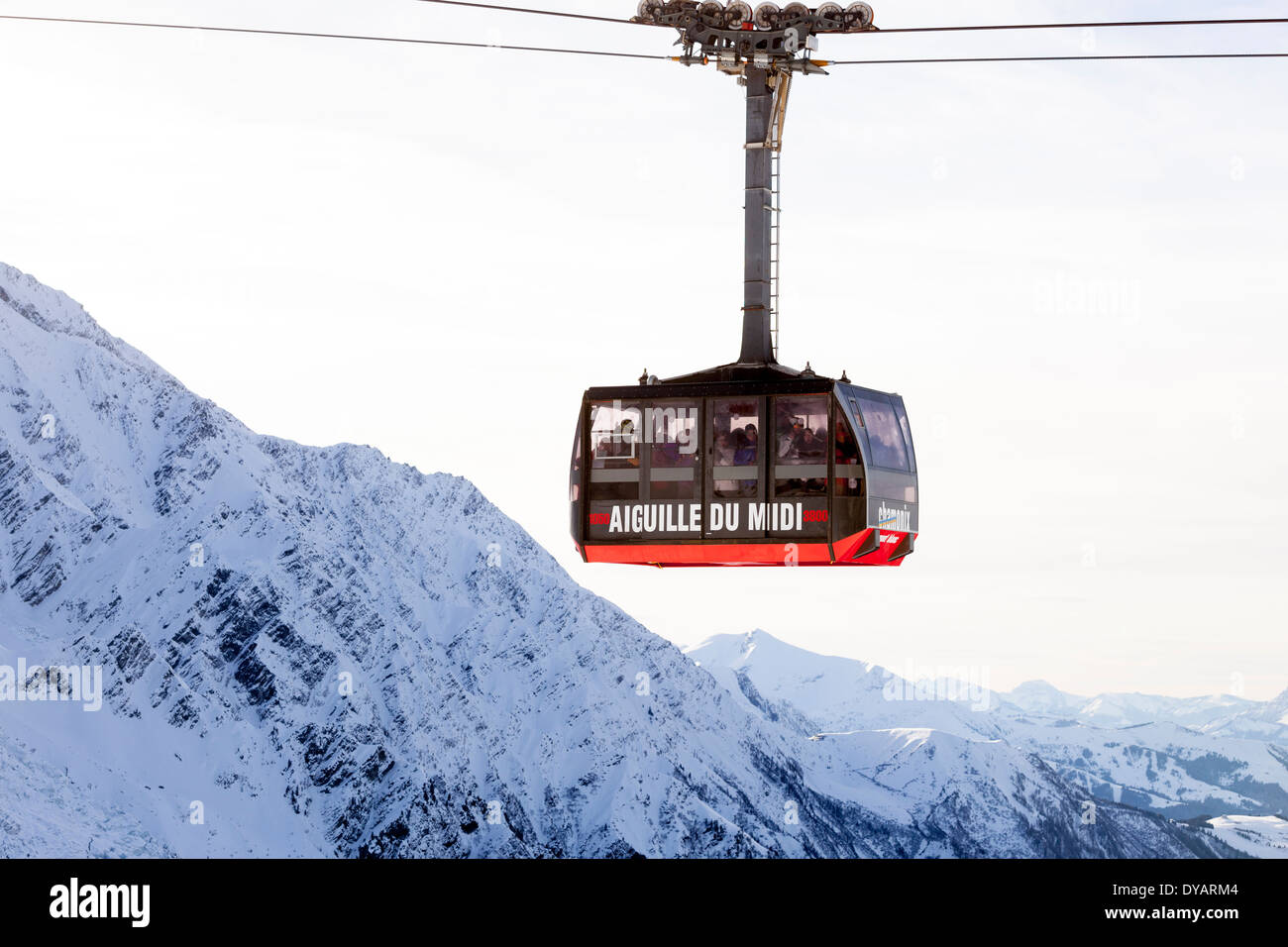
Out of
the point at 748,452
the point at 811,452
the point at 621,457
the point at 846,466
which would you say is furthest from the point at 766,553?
the point at 621,457

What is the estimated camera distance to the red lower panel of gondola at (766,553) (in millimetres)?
38656

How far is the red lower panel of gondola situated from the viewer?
38.7 m

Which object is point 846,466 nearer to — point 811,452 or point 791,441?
point 811,452

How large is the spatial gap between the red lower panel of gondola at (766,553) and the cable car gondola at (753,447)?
0.04 m

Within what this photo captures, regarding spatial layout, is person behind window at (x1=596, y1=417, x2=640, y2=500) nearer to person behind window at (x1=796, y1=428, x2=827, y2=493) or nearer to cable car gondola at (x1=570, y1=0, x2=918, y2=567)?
cable car gondola at (x1=570, y1=0, x2=918, y2=567)
